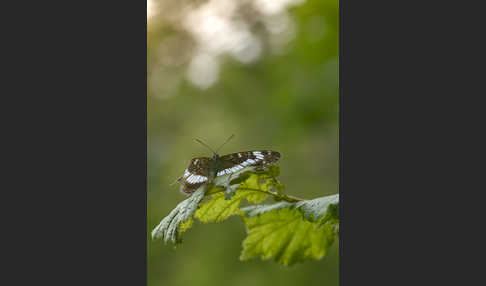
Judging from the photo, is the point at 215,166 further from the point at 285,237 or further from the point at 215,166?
the point at 285,237

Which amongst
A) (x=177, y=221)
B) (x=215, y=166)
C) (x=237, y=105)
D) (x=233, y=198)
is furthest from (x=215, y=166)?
(x=237, y=105)

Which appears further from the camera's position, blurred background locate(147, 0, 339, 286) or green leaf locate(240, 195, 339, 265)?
blurred background locate(147, 0, 339, 286)

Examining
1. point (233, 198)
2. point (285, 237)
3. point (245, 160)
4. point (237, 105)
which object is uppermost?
point (237, 105)

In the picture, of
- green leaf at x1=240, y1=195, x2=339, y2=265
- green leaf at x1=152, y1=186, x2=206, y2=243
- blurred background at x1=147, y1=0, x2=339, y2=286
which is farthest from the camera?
blurred background at x1=147, y1=0, x2=339, y2=286

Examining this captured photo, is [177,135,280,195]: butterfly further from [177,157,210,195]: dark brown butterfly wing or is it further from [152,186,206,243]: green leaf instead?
[152,186,206,243]: green leaf

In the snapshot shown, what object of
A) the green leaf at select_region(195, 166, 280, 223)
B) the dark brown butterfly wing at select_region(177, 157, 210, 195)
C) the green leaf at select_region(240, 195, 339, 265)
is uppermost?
the dark brown butterfly wing at select_region(177, 157, 210, 195)

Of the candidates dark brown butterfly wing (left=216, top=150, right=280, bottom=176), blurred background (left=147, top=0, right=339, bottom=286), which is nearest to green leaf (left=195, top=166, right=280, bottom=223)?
dark brown butterfly wing (left=216, top=150, right=280, bottom=176)
